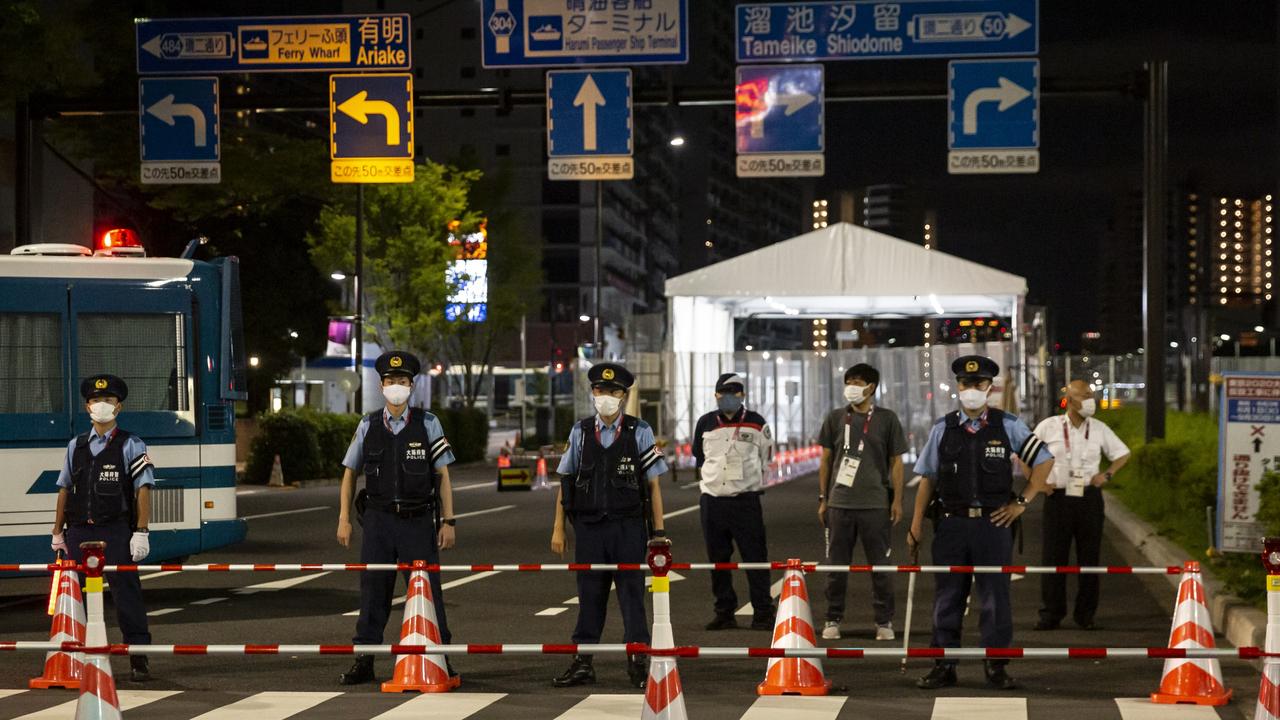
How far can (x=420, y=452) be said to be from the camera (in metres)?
10.2

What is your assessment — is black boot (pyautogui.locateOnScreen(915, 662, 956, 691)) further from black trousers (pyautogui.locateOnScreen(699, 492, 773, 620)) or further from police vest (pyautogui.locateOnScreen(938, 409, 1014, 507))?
black trousers (pyautogui.locateOnScreen(699, 492, 773, 620))

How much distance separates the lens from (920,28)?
22.3m

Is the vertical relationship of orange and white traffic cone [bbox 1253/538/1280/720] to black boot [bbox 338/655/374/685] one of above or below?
above

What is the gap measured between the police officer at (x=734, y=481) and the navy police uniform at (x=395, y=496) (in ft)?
10.6

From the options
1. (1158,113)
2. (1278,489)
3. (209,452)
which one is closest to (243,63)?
(209,452)

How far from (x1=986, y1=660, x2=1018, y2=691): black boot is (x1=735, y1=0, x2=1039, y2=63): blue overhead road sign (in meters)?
13.7

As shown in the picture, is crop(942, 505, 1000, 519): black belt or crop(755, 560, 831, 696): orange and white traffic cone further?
crop(942, 505, 1000, 519): black belt

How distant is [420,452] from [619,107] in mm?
13764

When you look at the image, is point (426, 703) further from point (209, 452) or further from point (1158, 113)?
point (1158, 113)

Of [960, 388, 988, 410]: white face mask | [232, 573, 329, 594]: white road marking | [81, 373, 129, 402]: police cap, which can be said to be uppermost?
[81, 373, 129, 402]: police cap

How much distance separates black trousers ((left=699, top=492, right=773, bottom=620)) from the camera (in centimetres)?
1288

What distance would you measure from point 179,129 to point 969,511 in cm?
1654

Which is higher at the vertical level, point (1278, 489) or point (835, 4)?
point (835, 4)

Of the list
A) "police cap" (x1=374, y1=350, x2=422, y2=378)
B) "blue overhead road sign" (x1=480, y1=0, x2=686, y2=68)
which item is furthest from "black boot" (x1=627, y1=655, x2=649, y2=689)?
"blue overhead road sign" (x1=480, y1=0, x2=686, y2=68)
